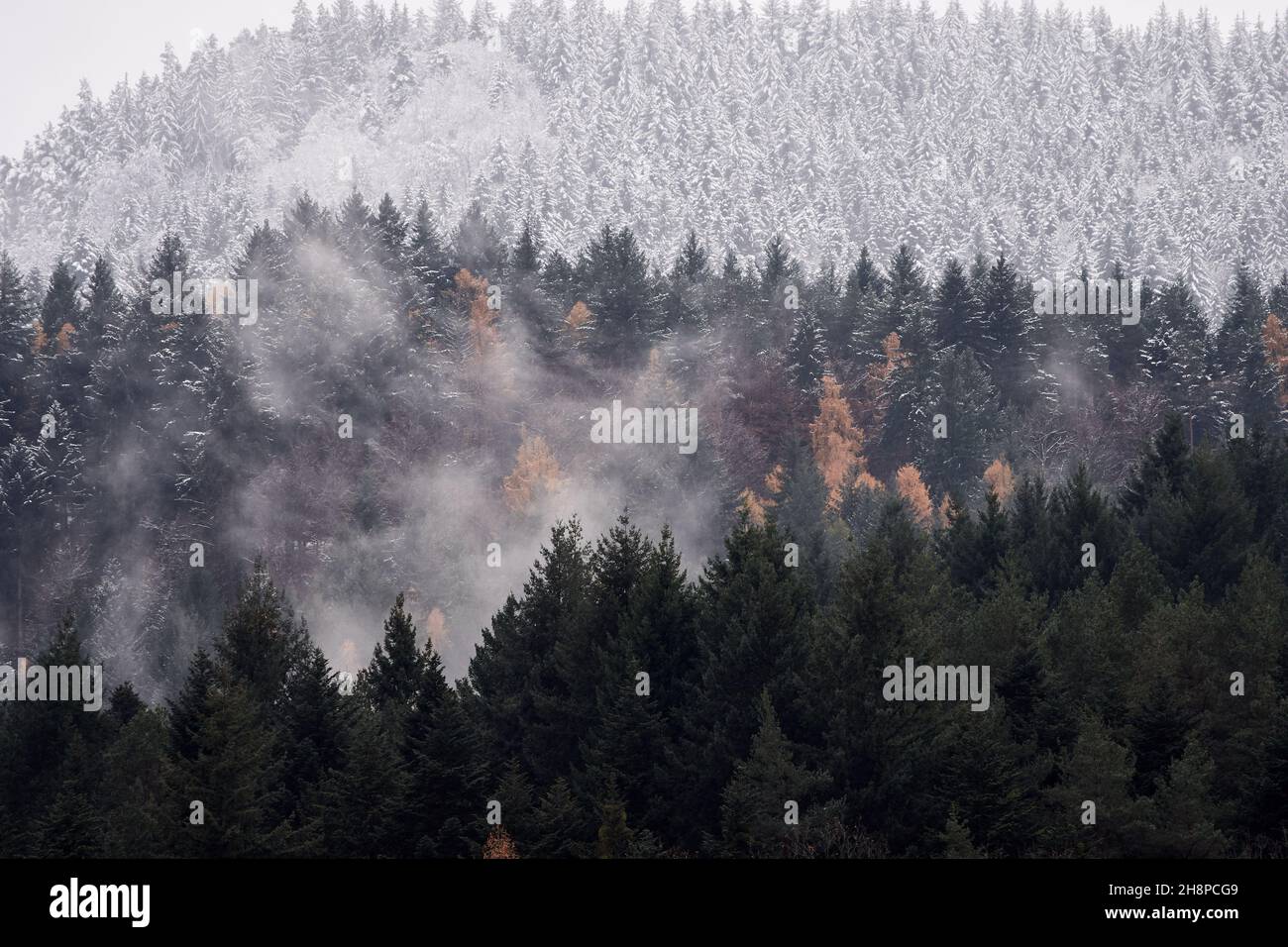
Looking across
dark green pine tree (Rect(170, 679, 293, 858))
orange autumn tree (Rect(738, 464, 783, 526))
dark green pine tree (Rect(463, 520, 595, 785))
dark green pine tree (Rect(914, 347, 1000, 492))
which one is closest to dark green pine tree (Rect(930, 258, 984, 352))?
dark green pine tree (Rect(914, 347, 1000, 492))

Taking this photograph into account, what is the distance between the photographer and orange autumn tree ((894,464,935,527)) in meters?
74.8

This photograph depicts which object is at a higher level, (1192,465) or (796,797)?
(1192,465)

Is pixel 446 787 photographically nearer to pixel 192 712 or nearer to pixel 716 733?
pixel 716 733

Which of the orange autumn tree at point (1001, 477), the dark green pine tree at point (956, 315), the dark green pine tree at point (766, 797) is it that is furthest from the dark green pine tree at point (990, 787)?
the dark green pine tree at point (956, 315)

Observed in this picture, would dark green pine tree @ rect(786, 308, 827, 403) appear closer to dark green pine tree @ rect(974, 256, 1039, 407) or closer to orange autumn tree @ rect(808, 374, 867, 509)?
orange autumn tree @ rect(808, 374, 867, 509)

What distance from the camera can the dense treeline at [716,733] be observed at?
3475 cm

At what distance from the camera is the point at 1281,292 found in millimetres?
95500

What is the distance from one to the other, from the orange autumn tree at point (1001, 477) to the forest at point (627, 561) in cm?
15

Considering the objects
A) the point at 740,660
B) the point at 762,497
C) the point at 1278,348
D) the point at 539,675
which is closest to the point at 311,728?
the point at 539,675

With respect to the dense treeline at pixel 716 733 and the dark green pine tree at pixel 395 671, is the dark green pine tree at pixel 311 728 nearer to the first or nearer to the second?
the dense treeline at pixel 716 733

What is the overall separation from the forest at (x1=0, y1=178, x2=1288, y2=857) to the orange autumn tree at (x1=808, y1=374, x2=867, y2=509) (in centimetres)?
21
